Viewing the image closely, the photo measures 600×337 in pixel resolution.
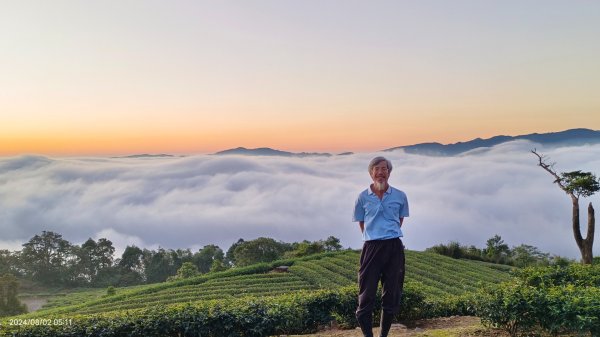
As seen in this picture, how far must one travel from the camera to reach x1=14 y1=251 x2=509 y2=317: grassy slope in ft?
71.0

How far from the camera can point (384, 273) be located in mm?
5754

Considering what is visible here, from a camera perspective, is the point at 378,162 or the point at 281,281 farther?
the point at 281,281

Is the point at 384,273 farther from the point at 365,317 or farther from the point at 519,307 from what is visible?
the point at 519,307

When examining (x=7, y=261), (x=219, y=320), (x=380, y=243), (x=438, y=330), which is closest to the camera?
(x=380, y=243)

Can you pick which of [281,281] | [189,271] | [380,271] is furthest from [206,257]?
[380,271]

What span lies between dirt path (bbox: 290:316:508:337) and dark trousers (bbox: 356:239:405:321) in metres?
1.15

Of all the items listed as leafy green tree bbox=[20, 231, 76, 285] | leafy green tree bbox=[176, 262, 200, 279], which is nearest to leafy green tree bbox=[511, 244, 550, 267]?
leafy green tree bbox=[176, 262, 200, 279]

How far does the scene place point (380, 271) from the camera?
5.71m

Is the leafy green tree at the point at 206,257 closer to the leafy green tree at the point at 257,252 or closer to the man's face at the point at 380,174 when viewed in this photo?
the leafy green tree at the point at 257,252

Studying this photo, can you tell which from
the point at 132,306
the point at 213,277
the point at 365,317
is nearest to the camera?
the point at 365,317

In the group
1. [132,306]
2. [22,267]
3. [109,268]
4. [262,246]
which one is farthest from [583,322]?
[22,267]

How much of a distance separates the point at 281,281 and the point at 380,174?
20790 mm

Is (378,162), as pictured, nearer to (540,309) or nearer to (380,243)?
(380,243)

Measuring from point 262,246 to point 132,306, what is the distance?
21878 mm
